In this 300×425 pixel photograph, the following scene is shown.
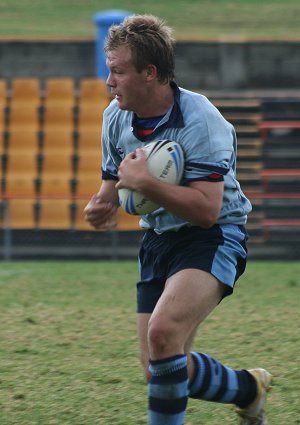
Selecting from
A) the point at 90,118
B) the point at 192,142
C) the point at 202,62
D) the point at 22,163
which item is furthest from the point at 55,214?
the point at 192,142

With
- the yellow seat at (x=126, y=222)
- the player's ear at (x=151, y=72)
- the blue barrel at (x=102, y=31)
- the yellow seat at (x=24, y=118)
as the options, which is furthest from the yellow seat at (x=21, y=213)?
the player's ear at (x=151, y=72)

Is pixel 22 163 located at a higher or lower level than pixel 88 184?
higher

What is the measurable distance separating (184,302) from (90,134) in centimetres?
1094

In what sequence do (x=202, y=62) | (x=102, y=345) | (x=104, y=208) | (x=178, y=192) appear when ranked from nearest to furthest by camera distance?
(x=178, y=192)
(x=104, y=208)
(x=102, y=345)
(x=202, y=62)

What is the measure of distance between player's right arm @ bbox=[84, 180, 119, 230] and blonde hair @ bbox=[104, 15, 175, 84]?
0.66 metres

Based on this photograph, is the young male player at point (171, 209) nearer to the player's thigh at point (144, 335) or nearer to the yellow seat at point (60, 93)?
the player's thigh at point (144, 335)

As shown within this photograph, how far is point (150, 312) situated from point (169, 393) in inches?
17.3

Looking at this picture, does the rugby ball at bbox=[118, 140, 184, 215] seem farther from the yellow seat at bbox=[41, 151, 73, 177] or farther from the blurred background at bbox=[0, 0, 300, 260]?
the yellow seat at bbox=[41, 151, 73, 177]

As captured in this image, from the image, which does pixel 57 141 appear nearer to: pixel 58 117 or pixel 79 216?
pixel 58 117

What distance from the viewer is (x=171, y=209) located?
168 inches

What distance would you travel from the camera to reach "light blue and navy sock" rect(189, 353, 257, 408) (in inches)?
188

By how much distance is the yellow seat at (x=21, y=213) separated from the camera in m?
14.0

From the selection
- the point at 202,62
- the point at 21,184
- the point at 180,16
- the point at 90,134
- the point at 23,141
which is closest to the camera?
the point at 21,184

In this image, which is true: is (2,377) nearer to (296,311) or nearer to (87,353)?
(87,353)
